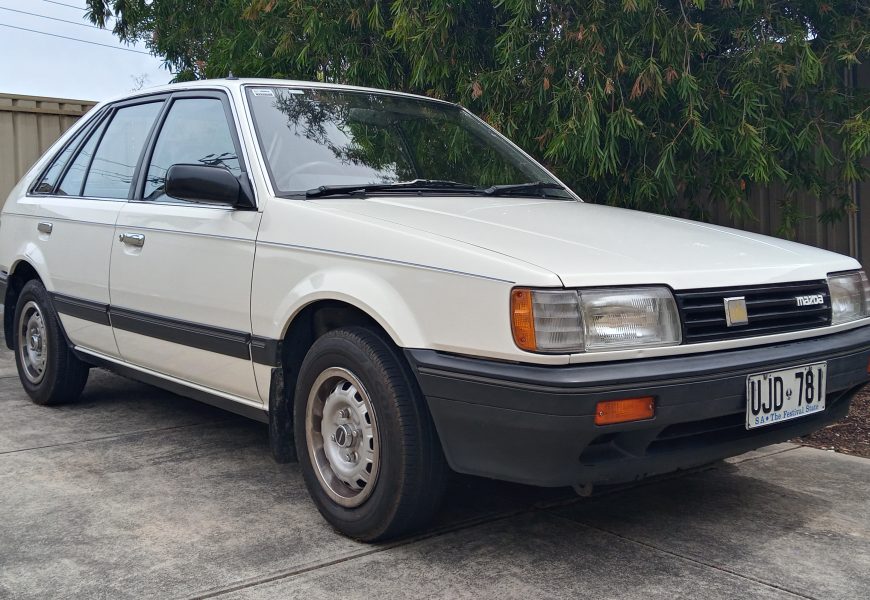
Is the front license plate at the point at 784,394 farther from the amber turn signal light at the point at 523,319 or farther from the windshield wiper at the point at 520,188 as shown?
the windshield wiper at the point at 520,188

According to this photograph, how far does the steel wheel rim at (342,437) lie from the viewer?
3.15m

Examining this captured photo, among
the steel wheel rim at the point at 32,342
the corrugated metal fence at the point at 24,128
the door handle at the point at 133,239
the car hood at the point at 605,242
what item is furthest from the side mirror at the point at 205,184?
the corrugated metal fence at the point at 24,128

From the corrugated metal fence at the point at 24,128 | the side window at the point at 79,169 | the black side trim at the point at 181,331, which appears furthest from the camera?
the corrugated metal fence at the point at 24,128

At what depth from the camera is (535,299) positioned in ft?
8.79

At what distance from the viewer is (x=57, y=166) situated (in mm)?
5328

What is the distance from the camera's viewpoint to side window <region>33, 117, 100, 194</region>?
17.2 feet

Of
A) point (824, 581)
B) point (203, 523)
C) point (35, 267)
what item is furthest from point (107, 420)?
point (824, 581)

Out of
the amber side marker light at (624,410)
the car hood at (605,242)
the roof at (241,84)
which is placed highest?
the roof at (241,84)

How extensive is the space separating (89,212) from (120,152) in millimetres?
348

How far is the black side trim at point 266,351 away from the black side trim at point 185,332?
1.6 inches

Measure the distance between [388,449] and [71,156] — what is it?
126 inches

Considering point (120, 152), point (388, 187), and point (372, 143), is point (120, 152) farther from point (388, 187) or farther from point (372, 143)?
point (388, 187)

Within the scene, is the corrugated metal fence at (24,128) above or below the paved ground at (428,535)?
above

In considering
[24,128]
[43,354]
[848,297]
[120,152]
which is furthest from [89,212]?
[24,128]
